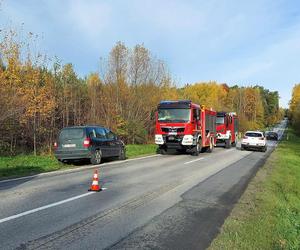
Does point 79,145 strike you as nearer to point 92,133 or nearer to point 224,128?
point 92,133

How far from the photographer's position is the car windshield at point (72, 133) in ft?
59.5

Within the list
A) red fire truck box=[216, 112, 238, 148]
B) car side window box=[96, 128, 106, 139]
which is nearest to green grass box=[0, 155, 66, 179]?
car side window box=[96, 128, 106, 139]

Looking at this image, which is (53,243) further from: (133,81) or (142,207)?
(133,81)

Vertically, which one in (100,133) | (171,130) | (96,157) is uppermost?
(171,130)

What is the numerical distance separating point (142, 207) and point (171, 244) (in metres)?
2.71

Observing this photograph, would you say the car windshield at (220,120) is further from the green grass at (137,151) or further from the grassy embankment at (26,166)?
the grassy embankment at (26,166)

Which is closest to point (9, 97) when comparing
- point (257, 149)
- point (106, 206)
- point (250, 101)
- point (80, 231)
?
point (106, 206)

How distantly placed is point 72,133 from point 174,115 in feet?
26.6

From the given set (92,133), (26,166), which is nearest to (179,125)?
(92,133)

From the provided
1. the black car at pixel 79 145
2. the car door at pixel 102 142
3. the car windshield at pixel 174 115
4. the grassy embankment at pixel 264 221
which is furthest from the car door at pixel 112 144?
the grassy embankment at pixel 264 221

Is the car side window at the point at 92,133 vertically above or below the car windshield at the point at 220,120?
below

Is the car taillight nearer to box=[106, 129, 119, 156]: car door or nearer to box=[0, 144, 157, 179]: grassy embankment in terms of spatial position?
box=[0, 144, 157, 179]: grassy embankment

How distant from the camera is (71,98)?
101 ft

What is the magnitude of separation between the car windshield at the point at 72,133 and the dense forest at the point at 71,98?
3636 mm
